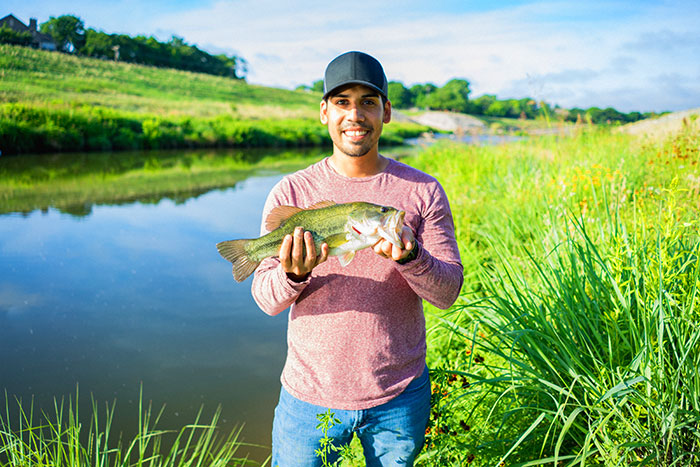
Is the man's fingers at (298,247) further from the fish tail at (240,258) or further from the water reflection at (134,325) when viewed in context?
the water reflection at (134,325)

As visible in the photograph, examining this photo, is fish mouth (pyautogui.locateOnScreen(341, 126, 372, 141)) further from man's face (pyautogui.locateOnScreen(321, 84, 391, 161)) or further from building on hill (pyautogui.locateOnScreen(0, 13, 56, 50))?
building on hill (pyautogui.locateOnScreen(0, 13, 56, 50))

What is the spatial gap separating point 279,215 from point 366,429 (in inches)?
44.5

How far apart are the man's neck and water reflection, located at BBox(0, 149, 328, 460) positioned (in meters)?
3.32

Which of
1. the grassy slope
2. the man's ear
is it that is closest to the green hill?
the grassy slope

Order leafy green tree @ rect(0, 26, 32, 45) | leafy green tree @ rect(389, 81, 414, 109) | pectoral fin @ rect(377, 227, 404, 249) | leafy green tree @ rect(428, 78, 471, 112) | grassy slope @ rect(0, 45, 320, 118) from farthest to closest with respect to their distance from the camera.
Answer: leafy green tree @ rect(389, 81, 414, 109), leafy green tree @ rect(428, 78, 471, 112), leafy green tree @ rect(0, 26, 32, 45), grassy slope @ rect(0, 45, 320, 118), pectoral fin @ rect(377, 227, 404, 249)

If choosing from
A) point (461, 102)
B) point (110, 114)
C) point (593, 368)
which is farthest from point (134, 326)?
point (461, 102)

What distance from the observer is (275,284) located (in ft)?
6.99

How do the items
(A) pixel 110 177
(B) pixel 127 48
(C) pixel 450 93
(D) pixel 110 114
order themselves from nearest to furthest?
(A) pixel 110 177
(D) pixel 110 114
(B) pixel 127 48
(C) pixel 450 93

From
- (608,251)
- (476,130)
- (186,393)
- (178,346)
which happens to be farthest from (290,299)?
(476,130)

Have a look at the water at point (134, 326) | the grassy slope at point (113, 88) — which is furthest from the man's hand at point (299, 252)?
the grassy slope at point (113, 88)

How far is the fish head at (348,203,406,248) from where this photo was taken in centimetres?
189

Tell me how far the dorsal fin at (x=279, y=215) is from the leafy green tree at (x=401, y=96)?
112404 millimetres

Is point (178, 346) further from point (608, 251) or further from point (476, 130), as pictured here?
point (476, 130)

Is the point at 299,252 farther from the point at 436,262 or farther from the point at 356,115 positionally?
the point at 356,115
